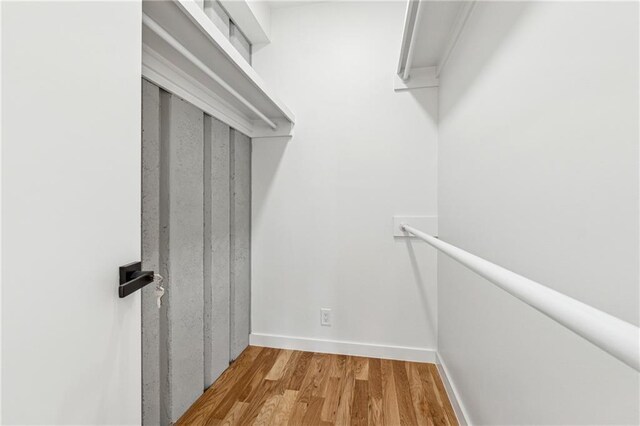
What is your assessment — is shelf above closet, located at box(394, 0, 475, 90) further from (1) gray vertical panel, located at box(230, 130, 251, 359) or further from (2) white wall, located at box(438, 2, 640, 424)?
(1) gray vertical panel, located at box(230, 130, 251, 359)

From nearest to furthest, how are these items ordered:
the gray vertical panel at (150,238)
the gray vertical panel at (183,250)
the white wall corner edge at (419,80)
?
the gray vertical panel at (150,238), the gray vertical panel at (183,250), the white wall corner edge at (419,80)

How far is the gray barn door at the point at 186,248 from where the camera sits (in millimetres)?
1085

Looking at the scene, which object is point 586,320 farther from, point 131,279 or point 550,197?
point 131,279

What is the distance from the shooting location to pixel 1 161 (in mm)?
431

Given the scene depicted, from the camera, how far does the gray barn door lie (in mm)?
1085

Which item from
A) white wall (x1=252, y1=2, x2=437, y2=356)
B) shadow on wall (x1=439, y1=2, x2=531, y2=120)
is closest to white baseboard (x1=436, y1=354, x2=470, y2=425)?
white wall (x1=252, y1=2, x2=437, y2=356)

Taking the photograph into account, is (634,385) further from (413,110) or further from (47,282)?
(413,110)

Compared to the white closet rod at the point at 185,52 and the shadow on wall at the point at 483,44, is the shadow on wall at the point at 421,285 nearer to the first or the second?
the shadow on wall at the point at 483,44

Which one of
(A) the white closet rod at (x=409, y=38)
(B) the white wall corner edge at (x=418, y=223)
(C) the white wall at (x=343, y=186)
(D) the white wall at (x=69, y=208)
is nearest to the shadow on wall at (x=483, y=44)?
(A) the white closet rod at (x=409, y=38)

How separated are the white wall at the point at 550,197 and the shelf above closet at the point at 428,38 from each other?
14 centimetres

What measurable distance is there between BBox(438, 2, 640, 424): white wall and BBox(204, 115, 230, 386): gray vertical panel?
1.26 meters

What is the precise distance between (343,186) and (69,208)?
148cm

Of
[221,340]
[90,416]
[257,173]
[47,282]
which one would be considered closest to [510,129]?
[47,282]

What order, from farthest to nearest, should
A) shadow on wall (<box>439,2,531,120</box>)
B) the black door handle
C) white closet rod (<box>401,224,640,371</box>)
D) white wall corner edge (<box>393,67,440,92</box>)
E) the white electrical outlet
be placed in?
the white electrical outlet, white wall corner edge (<box>393,67,440,92</box>), shadow on wall (<box>439,2,531,120</box>), the black door handle, white closet rod (<box>401,224,640,371</box>)
